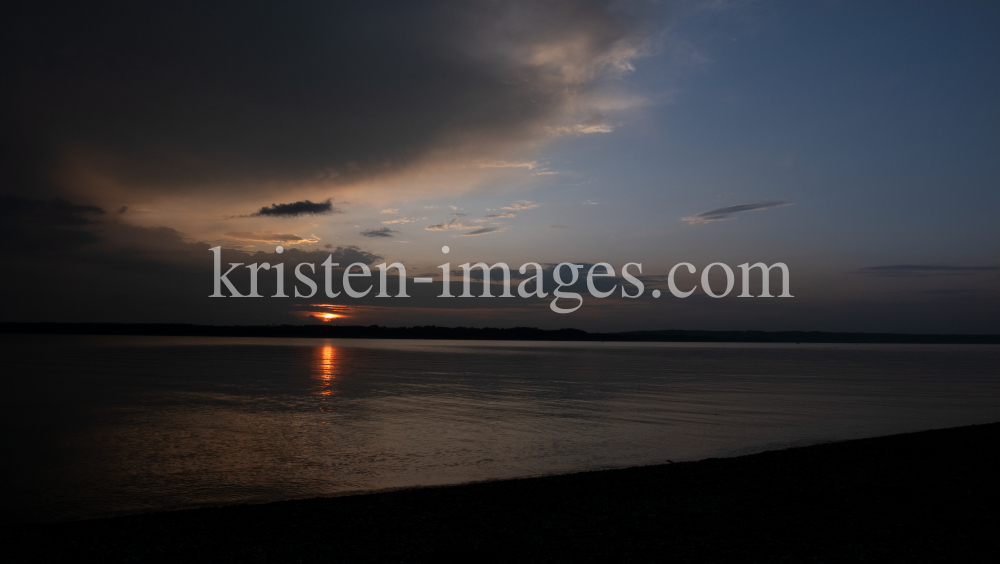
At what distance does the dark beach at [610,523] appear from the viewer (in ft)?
28.0

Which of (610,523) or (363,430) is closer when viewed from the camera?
(610,523)

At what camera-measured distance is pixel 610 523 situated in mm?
10188

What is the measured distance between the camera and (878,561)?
772 centimetres

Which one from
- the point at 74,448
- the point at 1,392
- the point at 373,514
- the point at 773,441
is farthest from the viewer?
the point at 1,392

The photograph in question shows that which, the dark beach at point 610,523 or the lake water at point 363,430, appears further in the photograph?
the lake water at point 363,430

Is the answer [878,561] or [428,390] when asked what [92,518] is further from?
[428,390]

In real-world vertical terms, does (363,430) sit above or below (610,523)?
below

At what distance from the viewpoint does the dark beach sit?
8.52m

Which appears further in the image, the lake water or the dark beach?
the lake water

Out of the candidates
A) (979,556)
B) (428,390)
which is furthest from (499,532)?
(428,390)

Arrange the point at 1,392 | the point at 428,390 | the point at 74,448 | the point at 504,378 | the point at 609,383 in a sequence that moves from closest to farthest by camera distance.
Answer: the point at 74,448, the point at 1,392, the point at 428,390, the point at 609,383, the point at 504,378

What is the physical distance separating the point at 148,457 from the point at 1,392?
25.8m

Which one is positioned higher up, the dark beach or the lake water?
the dark beach

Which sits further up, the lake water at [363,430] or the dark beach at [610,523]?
the dark beach at [610,523]
